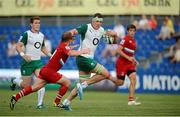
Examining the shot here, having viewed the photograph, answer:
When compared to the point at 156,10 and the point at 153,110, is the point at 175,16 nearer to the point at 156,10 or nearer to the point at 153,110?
the point at 156,10

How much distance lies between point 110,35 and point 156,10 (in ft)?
36.1

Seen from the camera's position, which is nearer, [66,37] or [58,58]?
[66,37]

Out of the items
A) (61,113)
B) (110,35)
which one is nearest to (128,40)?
(110,35)

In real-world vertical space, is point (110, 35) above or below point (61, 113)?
above

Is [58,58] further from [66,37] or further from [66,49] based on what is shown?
[66,37]

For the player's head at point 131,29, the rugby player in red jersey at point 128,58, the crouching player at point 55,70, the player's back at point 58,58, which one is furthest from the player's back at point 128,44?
the player's back at point 58,58

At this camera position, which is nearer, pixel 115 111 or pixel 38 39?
pixel 115 111

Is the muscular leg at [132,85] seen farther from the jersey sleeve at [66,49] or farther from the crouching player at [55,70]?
the jersey sleeve at [66,49]

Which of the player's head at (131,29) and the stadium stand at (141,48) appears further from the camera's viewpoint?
the stadium stand at (141,48)

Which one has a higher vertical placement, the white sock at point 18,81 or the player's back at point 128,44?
the player's back at point 128,44

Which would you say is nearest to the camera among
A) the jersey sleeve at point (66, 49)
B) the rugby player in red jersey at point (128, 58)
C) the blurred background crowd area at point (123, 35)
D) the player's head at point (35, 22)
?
the jersey sleeve at point (66, 49)

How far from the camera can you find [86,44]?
17859 mm

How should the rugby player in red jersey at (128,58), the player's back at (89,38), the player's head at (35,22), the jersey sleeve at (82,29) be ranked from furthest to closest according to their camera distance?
the rugby player in red jersey at (128,58) → the player's head at (35,22) → the player's back at (89,38) → the jersey sleeve at (82,29)

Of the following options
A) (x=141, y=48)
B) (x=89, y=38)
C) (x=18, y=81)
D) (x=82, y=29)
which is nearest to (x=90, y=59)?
(x=89, y=38)
